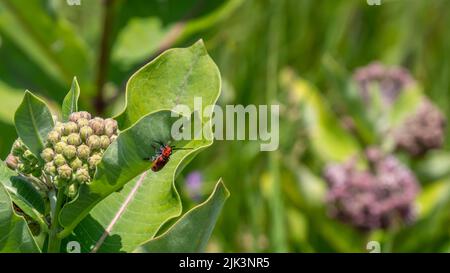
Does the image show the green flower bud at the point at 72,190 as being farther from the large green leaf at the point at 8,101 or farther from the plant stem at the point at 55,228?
the large green leaf at the point at 8,101

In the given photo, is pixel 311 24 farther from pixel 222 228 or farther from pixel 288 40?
pixel 222 228

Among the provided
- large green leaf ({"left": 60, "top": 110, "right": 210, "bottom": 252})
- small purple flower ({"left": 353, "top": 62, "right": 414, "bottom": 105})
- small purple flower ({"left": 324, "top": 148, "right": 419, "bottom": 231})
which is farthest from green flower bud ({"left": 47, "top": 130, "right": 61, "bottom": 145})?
small purple flower ({"left": 353, "top": 62, "right": 414, "bottom": 105})

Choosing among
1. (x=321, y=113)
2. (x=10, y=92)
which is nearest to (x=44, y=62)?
(x=10, y=92)

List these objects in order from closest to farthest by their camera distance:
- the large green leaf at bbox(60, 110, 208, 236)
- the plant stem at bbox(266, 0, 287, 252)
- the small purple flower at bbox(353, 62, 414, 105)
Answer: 1. the large green leaf at bbox(60, 110, 208, 236)
2. the plant stem at bbox(266, 0, 287, 252)
3. the small purple flower at bbox(353, 62, 414, 105)
